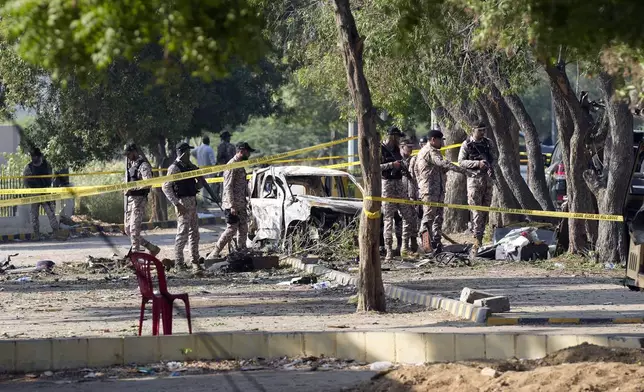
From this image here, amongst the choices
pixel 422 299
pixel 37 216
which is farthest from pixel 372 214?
pixel 37 216

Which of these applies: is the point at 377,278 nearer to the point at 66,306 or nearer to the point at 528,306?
the point at 528,306

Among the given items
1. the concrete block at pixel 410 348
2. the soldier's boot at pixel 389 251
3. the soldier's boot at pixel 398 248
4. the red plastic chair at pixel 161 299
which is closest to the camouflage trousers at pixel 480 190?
the soldier's boot at pixel 398 248

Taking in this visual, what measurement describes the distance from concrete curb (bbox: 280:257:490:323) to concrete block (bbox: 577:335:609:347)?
70.1 inches

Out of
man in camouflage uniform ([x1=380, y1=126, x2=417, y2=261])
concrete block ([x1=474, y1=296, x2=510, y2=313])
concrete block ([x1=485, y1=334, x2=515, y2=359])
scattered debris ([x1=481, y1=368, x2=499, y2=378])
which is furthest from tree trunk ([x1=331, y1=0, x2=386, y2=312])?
man in camouflage uniform ([x1=380, y1=126, x2=417, y2=261])

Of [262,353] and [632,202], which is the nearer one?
[262,353]

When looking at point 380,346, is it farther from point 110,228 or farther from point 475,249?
point 110,228

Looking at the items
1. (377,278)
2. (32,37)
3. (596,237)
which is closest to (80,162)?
(596,237)

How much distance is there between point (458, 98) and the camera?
69.3 feet

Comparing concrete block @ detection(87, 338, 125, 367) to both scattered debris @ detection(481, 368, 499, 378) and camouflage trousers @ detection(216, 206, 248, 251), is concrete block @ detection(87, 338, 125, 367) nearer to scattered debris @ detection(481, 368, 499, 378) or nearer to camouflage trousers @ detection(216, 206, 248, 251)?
scattered debris @ detection(481, 368, 499, 378)

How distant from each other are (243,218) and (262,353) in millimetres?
9329

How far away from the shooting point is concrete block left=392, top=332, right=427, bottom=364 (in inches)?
432

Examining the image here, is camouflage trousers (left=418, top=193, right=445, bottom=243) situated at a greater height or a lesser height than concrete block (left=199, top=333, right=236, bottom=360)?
greater

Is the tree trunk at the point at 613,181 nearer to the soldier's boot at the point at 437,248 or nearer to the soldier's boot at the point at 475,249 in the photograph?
the soldier's boot at the point at 475,249

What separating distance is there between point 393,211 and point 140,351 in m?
10.1
